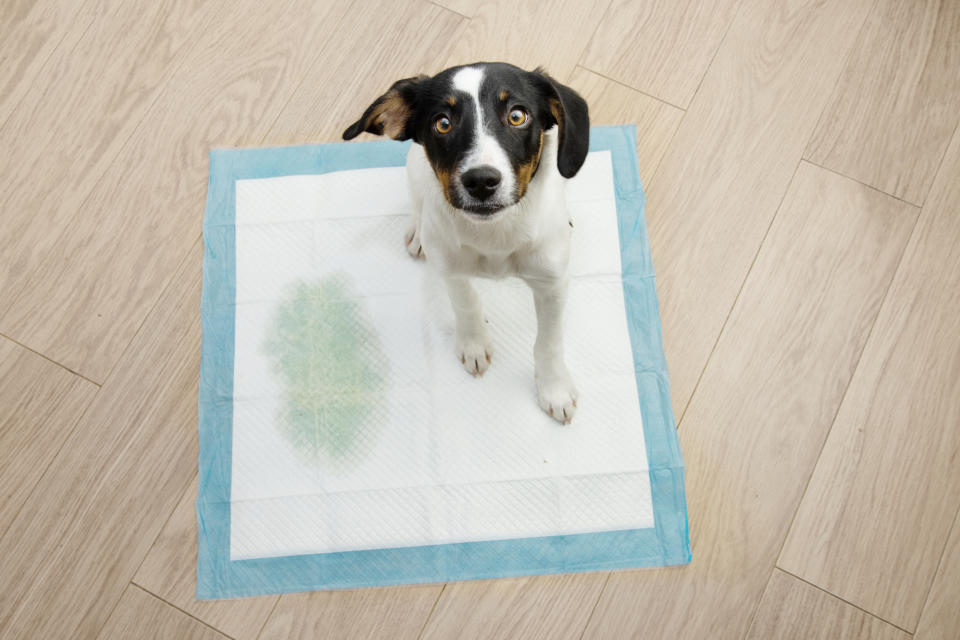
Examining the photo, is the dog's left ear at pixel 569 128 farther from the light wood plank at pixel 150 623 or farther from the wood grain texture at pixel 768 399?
the light wood plank at pixel 150 623

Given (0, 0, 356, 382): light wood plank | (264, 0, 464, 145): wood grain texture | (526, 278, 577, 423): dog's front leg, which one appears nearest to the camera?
(526, 278, 577, 423): dog's front leg

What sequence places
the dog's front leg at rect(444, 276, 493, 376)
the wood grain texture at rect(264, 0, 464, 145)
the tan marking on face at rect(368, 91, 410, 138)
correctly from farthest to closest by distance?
the wood grain texture at rect(264, 0, 464, 145), the dog's front leg at rect(444, 276, 493, 376), the tan marking on face at rect(368, 91, 410, 138)

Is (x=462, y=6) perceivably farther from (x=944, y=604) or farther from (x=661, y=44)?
(x=944, y=604)

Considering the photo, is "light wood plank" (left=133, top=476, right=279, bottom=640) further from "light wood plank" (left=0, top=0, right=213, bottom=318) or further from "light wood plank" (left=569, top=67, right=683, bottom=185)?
"light wood plank" (left=569, top=67, right=683, bottom=185)

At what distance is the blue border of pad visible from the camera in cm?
188

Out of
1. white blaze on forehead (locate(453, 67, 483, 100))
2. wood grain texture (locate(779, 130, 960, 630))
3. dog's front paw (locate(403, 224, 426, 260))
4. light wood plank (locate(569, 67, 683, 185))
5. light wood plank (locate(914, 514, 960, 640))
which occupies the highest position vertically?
white blaze on forehead (locate(453, 67, 483, 100))

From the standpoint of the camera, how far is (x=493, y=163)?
1.33m

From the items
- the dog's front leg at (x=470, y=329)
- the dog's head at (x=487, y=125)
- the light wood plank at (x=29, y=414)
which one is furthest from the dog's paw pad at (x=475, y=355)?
the light wood plank at (x=29, y=414)

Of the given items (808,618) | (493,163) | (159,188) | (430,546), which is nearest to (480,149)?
(493,163)

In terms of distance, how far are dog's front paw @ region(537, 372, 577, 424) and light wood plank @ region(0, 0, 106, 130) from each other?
193 centimetres

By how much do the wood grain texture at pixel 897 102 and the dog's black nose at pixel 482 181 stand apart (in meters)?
1.33

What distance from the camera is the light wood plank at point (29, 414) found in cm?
202

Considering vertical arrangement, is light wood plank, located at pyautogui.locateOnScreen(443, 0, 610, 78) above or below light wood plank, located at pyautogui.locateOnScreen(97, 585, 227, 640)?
above

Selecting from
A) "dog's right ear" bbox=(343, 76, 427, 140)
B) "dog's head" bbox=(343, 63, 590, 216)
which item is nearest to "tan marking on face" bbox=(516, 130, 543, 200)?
"dog's head" bbox=(343, 63, 590, 216)
